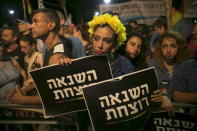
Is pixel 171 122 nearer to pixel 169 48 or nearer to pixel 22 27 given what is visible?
pixel 169 48

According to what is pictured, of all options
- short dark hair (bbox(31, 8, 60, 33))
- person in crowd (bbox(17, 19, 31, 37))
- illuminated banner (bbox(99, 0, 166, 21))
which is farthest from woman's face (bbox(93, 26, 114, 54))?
person in crowd (bbox(17, 19, 31, 37))

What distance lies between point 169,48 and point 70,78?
1.72m

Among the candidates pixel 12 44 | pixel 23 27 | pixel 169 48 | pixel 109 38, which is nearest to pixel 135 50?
pixel 169 48

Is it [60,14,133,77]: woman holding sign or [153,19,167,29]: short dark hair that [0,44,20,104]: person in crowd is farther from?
[153,19,167,29]: short dark hair

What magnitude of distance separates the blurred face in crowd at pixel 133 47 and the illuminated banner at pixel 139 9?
185 centimetres

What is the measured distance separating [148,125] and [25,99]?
5.16 feet

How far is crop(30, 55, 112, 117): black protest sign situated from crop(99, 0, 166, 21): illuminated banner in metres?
3.37

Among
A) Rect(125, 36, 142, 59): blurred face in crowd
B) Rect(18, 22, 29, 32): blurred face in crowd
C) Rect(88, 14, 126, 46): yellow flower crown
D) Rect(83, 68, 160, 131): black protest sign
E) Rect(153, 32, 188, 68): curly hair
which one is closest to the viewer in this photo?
Rect(83, 68, 160, 131): black protest sign

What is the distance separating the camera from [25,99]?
427cm

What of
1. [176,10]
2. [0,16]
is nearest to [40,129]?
[176,10]

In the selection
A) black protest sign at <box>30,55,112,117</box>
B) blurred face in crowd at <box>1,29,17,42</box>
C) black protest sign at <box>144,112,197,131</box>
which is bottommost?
A: black protest sign at <box>144,112,197,131</box>

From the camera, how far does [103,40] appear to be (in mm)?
4375

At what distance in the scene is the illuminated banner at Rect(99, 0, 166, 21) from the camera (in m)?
7.09

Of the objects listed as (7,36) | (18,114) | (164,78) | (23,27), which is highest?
(23,27)
